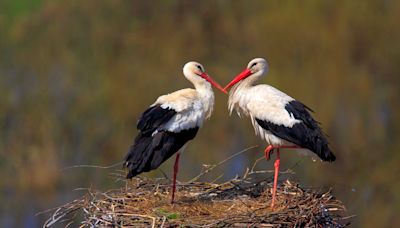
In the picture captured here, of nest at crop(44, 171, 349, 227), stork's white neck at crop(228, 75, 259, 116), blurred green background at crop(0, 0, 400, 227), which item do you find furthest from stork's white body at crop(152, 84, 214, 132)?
blurred green background at crop(0, 0, 400, 227)

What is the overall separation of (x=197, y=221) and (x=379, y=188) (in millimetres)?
3452

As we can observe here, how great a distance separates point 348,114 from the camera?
6.50 meters

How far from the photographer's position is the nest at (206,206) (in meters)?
3.35

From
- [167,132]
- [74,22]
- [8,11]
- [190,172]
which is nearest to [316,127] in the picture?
[167,132]

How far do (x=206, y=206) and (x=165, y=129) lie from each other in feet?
1.35

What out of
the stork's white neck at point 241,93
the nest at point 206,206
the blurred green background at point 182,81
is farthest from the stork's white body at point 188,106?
the blurred green background at point 182,81

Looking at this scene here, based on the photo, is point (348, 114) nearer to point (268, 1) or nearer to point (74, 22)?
point (268, 1)

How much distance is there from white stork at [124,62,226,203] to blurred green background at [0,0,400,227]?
254 cm

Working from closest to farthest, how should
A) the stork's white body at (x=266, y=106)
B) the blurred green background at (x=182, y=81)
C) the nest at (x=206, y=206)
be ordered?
the nest at (x=206, y=206), the stork's white body at (x=266, y=106), the blurred green background at (x=182, y=81)

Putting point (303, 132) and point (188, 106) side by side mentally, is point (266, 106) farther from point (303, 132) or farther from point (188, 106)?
point (188, 106)

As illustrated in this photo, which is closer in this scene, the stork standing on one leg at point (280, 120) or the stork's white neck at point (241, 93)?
the stork standing on one leg at point (280, 120)

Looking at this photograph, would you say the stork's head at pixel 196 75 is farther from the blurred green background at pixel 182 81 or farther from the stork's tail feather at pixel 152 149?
the blurred green background at pixel 182 81

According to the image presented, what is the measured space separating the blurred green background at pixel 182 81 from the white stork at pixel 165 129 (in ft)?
8.32

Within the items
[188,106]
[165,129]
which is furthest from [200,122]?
[165,129]
